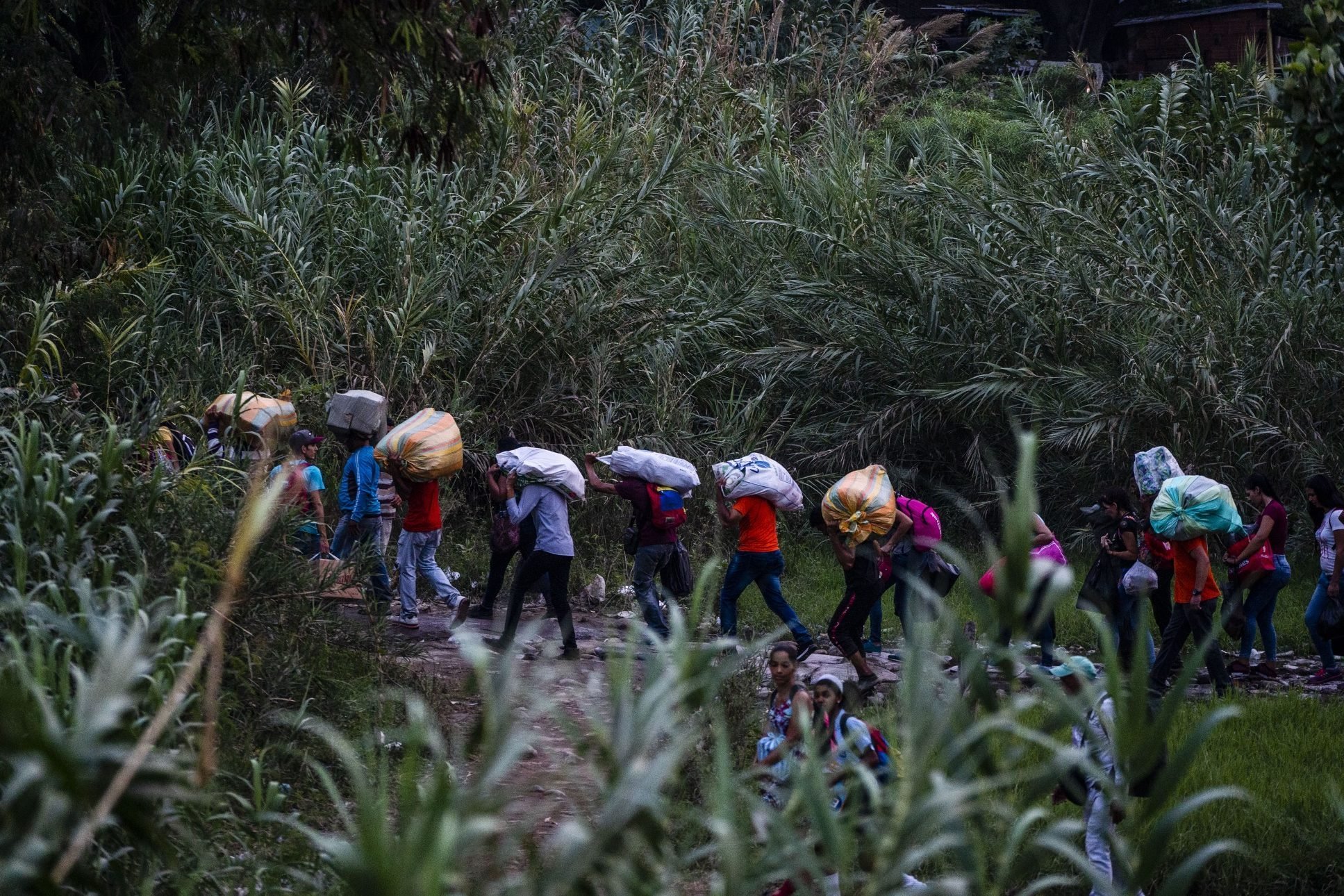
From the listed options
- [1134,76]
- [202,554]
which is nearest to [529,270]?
[202,554]

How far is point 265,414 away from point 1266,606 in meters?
6.71

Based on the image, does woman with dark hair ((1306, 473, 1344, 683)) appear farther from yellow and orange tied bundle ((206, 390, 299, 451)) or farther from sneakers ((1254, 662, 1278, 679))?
yellow and orange tied bundle ((206, 390, 299, 451))

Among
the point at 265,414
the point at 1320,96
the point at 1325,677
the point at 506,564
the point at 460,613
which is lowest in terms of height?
the point at 1325,677

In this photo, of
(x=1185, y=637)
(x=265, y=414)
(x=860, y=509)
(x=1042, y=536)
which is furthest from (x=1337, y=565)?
(x=265, y=414)

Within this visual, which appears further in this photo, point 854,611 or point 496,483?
point 496,483

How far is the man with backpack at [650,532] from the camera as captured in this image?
32.0ft

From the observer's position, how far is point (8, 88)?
8.68 m

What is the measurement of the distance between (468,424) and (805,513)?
3.46 meters

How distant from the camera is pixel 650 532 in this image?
32.2ft

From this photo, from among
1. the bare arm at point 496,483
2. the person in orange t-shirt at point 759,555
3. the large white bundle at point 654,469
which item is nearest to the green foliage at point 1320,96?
the person in orange t-shirt at point 759,555

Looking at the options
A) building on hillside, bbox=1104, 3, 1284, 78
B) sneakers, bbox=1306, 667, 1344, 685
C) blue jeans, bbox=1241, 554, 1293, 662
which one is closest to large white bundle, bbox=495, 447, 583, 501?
blue jeans, bbox=1241, 554, 1293, 662

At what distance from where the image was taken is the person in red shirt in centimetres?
1007

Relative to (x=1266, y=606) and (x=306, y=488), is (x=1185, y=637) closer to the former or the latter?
(x=1266, y=606)

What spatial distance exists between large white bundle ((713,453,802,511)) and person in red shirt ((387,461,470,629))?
196 centimetres
